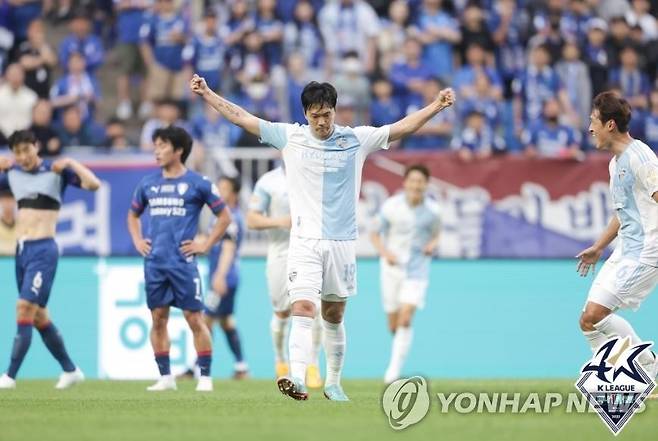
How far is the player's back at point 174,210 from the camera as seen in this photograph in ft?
45.5

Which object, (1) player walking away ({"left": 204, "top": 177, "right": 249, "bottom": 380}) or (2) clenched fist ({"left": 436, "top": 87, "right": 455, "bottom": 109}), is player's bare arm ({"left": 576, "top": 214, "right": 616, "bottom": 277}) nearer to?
(2) clenched fist ({"left": 436, "top": 87, "right": 455, "bottom": 109})

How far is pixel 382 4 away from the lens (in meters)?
25.2

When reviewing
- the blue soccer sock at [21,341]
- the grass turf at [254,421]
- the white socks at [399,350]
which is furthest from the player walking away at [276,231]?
the grass turf at [254,421]

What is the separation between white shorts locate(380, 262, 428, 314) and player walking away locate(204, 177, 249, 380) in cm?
200

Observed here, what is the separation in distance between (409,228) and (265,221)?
2.93 metres

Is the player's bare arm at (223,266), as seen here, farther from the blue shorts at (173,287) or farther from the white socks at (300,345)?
the white socks at (300,345)

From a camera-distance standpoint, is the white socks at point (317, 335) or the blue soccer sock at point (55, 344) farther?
the white socks at point (317, 335)

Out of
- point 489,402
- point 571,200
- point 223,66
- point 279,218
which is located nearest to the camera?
point 489,402

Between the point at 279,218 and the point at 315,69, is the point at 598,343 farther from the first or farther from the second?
the point at 315,69

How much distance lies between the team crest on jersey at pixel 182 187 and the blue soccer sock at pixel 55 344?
2365mm

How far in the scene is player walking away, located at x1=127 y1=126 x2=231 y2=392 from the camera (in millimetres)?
13883

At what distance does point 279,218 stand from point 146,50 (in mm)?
9293

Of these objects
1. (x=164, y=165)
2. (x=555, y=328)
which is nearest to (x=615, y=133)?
(x=164, y=165)

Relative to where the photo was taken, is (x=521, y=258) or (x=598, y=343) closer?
(x=598, y=343)
